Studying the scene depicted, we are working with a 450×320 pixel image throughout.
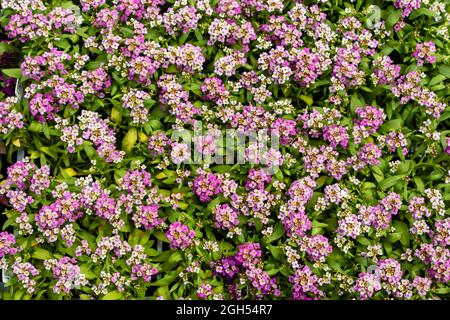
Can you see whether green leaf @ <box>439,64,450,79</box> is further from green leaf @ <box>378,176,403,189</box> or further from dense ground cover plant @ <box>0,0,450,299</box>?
green leaf @ <box>378,176,403,189</box>

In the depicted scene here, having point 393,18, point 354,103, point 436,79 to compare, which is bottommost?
point 354,103

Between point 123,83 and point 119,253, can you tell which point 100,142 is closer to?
point 123,83

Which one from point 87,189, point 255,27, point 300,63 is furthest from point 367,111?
point 87,189

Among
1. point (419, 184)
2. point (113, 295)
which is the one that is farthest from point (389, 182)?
point (113, 295)

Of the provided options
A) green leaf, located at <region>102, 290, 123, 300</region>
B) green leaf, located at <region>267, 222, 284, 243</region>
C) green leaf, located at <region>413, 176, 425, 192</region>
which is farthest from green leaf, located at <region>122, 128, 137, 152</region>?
green leaf, located at <region>413, 176, 425, 192</region>

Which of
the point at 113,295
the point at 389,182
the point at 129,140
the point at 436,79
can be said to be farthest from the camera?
the point at 436,79

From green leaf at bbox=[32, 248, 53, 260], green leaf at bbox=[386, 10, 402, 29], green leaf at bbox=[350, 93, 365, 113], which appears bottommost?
green leaf at bbox=[32, 248, 53, 260]

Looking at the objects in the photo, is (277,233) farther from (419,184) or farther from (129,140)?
(129,140)

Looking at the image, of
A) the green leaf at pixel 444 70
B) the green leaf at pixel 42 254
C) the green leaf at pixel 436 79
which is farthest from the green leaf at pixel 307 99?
the green leaf at pixel 42 254
